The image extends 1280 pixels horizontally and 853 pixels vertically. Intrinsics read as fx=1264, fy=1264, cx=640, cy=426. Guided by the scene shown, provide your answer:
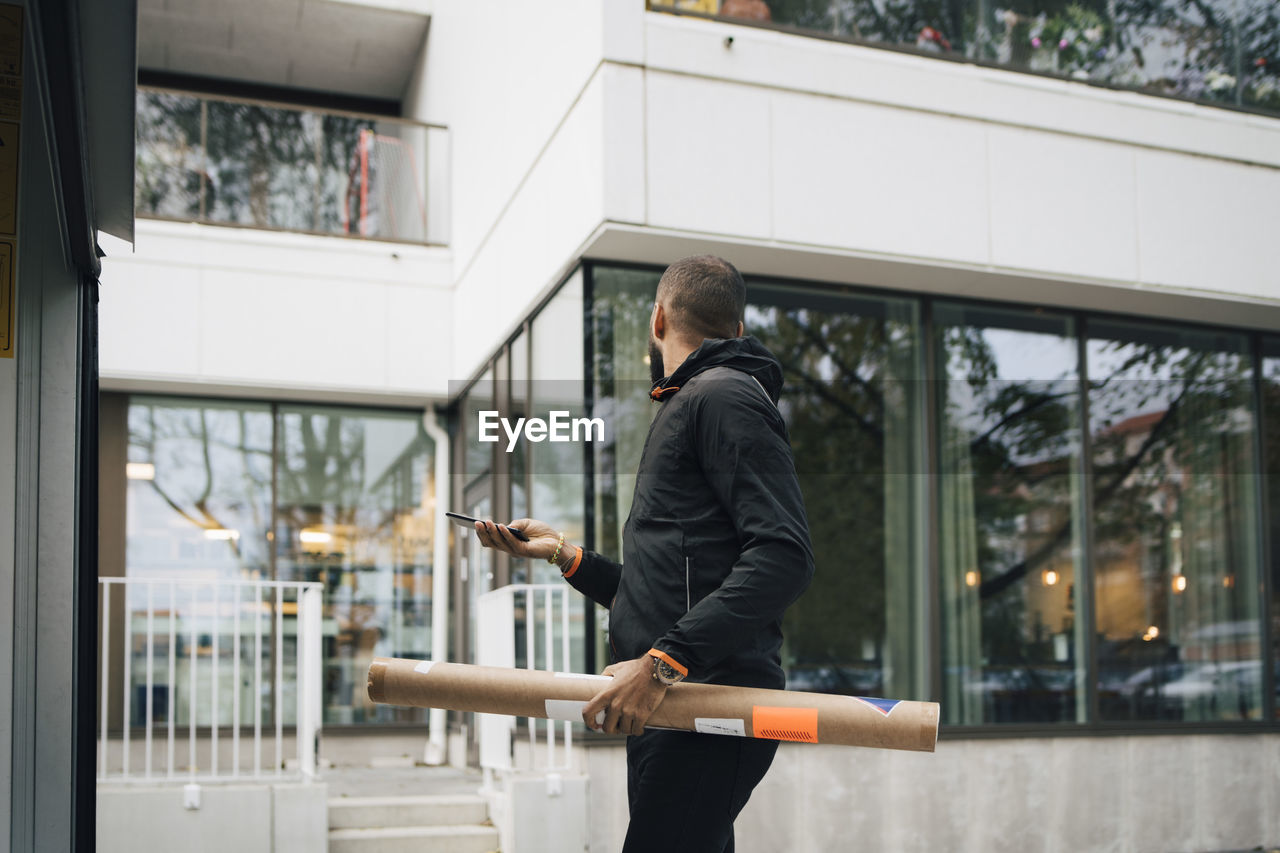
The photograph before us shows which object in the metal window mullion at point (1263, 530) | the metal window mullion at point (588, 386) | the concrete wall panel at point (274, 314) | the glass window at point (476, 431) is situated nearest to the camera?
the metal window mullion at point (588, 386)

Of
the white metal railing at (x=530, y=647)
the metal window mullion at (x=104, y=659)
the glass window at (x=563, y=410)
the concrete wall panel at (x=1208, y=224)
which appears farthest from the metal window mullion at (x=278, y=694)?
the concrete wall panel at (x=1208, y=224)

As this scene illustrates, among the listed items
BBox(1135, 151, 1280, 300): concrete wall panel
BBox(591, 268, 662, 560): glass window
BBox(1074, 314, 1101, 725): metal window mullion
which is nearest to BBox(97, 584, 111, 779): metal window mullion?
BBox(591, 268, 662, 560): glass window

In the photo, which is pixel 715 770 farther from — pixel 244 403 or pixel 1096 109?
pixel 244 403

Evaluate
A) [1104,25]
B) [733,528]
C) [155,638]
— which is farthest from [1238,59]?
[155,638]

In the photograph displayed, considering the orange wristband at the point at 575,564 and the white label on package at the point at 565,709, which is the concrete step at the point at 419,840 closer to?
the orange wristband at the point at 575,564

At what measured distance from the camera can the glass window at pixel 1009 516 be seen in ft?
22.9

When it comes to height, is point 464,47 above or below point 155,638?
above

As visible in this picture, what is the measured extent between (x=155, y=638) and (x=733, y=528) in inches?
286

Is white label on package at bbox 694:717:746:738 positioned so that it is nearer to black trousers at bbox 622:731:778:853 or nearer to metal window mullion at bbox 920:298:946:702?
black trousers at bbox 622:731:778:853

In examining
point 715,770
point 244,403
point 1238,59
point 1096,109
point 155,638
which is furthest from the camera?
point 244,403

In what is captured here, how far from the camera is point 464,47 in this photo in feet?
29.6

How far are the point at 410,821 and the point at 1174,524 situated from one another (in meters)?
4.76

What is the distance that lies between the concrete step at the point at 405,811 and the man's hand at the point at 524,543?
4.36 meters

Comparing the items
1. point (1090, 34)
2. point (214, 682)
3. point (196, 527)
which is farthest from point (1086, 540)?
point (196, 527)
